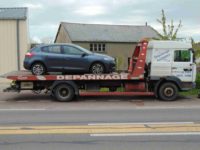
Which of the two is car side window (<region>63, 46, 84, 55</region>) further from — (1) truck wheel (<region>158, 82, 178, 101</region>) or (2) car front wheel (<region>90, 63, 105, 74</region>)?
(1) truck wheel (<region>158, 82, 178, 101</region>)

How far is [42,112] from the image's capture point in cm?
1436

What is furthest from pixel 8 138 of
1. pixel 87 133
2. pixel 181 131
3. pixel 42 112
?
pixel 42 112

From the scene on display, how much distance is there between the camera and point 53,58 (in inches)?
725

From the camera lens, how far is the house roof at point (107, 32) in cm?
5625

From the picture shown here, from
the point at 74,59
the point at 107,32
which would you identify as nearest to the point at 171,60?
the point at 74,59

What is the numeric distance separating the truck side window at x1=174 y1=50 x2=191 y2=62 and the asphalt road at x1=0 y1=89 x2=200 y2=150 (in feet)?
8.79

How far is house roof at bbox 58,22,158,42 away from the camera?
56250 millimetres

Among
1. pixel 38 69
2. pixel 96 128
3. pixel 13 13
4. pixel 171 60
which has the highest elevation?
pixel 13 13

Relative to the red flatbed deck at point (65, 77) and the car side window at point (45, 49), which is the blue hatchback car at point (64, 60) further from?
the red flatbed deck at point (65, 77)

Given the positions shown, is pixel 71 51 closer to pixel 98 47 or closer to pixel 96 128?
pixel 96 128

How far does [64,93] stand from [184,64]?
5247mm

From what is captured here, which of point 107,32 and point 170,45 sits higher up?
point 107,32

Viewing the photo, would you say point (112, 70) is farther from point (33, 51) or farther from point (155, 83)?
point (33, 51)

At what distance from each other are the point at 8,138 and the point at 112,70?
404 inches
